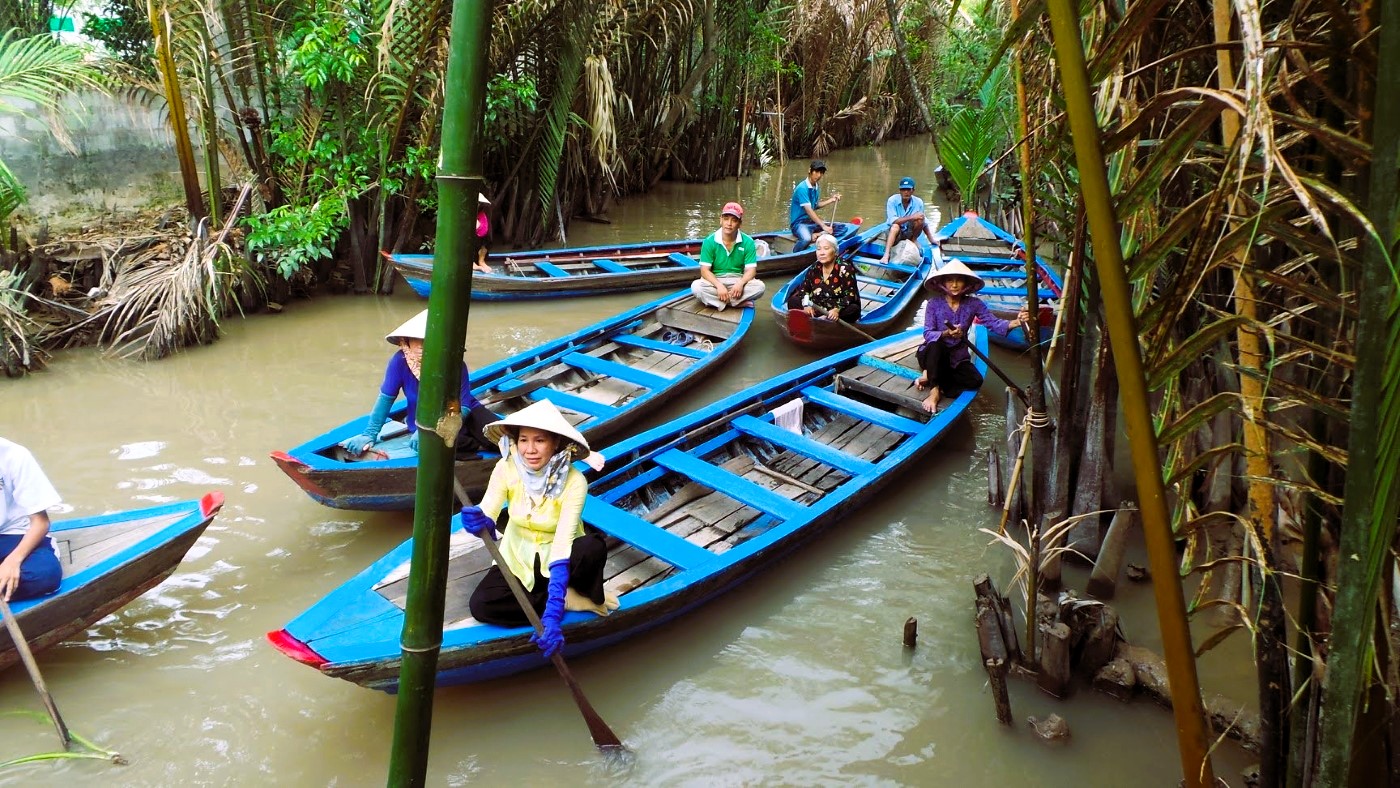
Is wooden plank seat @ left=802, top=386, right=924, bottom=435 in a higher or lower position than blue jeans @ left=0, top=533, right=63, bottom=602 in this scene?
higher

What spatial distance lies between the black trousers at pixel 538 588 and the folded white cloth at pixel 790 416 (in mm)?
2488

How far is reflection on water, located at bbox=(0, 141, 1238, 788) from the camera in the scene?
11.6ft

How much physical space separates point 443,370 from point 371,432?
13.2ft

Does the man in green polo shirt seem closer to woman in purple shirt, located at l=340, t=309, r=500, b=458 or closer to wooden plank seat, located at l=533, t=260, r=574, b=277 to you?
wooden plank seat, located at l=533, t=260, r=574, b=277

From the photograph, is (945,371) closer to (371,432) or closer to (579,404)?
(579,404)

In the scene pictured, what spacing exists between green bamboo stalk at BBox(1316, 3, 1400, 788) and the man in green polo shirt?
21.8 ft

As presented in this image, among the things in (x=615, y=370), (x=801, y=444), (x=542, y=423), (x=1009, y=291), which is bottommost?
(x=801, y=444)

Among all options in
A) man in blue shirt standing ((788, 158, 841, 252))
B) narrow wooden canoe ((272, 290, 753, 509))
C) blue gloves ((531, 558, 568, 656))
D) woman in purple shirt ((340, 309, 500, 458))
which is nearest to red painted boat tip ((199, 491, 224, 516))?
narrow wooden canoe ((272, 290, 753, 509))

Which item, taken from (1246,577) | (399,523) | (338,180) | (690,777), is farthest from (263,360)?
(1246,577)

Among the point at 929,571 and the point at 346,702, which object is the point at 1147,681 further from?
the point at 346,702

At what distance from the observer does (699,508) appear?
5000 mm

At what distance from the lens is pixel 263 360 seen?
24.1 ft

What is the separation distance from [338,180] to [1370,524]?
8.27 m

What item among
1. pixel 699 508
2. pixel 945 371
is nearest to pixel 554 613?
pixel 699 508
